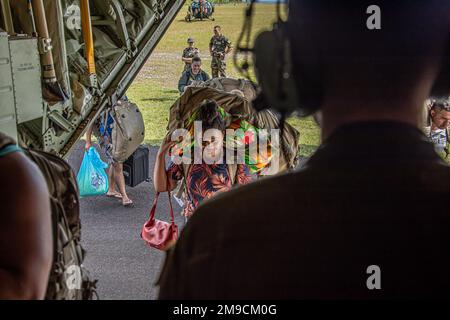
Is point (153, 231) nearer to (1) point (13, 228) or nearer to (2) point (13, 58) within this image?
(2) point (13, 58)

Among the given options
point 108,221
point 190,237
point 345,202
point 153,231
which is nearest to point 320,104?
point 345,202

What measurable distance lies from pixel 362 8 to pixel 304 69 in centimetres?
13

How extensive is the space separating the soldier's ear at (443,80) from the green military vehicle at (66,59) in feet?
8.66

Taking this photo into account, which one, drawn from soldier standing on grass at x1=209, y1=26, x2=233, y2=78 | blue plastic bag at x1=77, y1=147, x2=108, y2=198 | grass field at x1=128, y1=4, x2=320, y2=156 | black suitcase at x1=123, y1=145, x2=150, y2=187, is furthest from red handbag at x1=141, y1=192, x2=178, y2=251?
soldier standing on grass at x1=209, y1=26, x2=233, y2=78

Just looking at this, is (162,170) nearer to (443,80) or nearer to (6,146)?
(6,146)

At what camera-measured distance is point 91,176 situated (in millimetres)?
6688

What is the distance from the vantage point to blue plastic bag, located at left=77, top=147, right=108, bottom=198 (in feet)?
21.8

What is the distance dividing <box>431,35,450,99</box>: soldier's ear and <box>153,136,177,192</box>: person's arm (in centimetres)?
292

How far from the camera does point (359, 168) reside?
3.22 feet

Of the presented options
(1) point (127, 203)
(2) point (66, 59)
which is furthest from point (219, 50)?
(2) point (66, 59)

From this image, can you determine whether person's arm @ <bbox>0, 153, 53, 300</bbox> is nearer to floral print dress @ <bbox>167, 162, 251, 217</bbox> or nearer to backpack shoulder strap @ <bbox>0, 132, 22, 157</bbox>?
backpack shoulder strap @ <bbox>0, 132, 22, 157</bbox>

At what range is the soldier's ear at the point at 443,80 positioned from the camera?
41.7 inches

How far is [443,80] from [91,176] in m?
5.86

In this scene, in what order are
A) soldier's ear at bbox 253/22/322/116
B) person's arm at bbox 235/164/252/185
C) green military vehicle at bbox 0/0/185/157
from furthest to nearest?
person's arm at bbox 235/164/252/185, green military vehicle at bbox 0/0/185/157, soldier's ear at bbox 253/22/322/116
